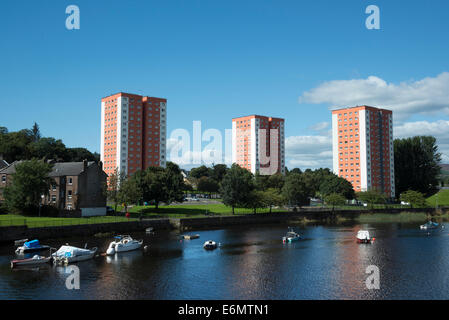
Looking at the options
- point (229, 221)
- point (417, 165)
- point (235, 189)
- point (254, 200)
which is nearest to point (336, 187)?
point (254, 200)

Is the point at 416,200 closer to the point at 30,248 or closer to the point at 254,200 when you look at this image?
the point at 254,200

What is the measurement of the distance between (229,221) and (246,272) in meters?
55.8

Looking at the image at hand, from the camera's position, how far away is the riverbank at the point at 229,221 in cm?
6531

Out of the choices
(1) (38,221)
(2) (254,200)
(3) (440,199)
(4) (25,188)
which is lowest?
(1) (38,221)

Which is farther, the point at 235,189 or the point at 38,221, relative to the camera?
the point at 235,189

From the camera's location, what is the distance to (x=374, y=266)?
48062mm

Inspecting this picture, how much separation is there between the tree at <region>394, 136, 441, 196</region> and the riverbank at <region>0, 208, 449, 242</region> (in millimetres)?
42105

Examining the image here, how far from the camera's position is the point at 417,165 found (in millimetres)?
181000

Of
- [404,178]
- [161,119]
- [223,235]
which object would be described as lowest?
[223,235]

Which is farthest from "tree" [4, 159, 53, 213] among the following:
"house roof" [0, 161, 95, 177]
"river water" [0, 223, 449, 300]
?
"river water" [0, 223, 449, 300]

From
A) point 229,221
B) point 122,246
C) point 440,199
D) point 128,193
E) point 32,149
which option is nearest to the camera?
point 122,246
